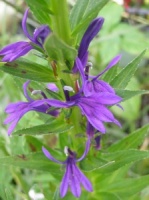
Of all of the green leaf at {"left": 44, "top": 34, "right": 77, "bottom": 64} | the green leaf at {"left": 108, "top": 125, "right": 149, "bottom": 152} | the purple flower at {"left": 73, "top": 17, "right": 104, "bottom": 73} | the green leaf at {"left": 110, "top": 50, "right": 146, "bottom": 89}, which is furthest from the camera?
the green leaf at {"left": 108, "top": 125, "right": 149, "bottom": 152}

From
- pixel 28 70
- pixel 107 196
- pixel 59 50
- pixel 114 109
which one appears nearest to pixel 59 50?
pixel 59 50

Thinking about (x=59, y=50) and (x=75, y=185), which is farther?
(x=75, y=185)

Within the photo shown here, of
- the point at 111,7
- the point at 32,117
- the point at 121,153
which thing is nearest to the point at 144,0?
the point at 111,7

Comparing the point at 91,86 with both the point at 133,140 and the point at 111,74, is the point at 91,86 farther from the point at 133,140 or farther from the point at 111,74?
the point at 133,140

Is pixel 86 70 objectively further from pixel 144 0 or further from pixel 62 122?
pixel 144 0

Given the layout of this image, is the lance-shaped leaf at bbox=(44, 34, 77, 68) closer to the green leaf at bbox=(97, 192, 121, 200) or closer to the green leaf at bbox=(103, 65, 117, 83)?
the green leaf at bbox=(103, 65, 117, 83)

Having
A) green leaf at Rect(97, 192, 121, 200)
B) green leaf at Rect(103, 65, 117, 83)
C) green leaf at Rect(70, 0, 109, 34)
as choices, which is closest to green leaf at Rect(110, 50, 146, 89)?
green leaf at Rect(103, 65, 117, 83)
